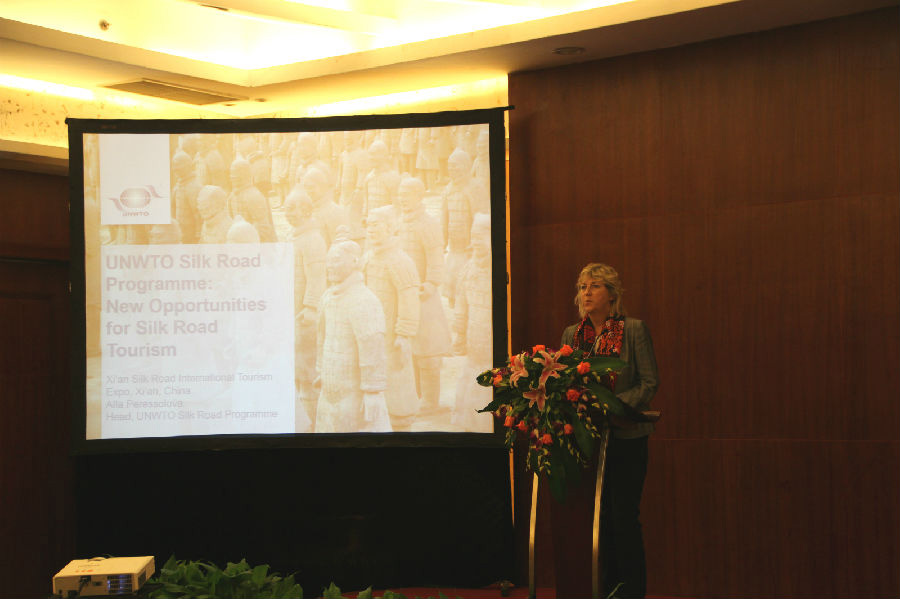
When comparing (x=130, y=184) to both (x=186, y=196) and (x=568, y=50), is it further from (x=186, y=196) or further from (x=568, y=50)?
(x=568, y=50)

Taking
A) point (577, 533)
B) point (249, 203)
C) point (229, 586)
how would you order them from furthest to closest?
point (249, 203) < point (577, 533) < point (229, 586)

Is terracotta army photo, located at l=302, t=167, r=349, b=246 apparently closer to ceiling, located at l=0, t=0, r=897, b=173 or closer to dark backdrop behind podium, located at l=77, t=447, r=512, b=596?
ceiling, located at l=0, t=0, r=897, b=173

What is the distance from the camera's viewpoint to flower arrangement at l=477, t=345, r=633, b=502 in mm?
3725

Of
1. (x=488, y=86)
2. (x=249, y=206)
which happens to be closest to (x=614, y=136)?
(x=488, y=86)

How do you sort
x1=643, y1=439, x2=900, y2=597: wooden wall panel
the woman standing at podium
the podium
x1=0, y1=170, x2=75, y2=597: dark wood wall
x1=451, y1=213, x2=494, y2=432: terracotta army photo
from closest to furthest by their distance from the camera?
1. the podium
2. the woman standing at podium
3. x1=643, y1=439, x2=900, y2=597: wooden wall panel
4. x1=451, y1=213, x2=494, y2=432: terracotta army photo
5. x1=0, y1=170, x2=75, y2=597: dark wood wall

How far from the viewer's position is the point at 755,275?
215 inches

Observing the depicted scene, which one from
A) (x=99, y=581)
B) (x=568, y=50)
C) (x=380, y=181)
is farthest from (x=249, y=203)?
(x=99, y=581)

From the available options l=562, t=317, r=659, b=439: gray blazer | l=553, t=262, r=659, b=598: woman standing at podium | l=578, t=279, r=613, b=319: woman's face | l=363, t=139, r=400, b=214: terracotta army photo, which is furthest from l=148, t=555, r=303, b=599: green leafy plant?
l=363, t=139, r=400, b=214: terracotta army photo

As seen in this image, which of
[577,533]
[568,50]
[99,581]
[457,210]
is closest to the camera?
[99,581]

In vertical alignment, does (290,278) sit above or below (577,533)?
above

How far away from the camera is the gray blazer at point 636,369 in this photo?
420 cm

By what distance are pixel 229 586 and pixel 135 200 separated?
4.50 metres

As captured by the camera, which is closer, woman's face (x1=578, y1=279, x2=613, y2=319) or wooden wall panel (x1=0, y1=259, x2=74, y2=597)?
woman's face (x1=578, y1=279, x2=613, y2=319)

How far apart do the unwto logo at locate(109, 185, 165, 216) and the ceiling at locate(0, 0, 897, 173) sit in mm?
783
